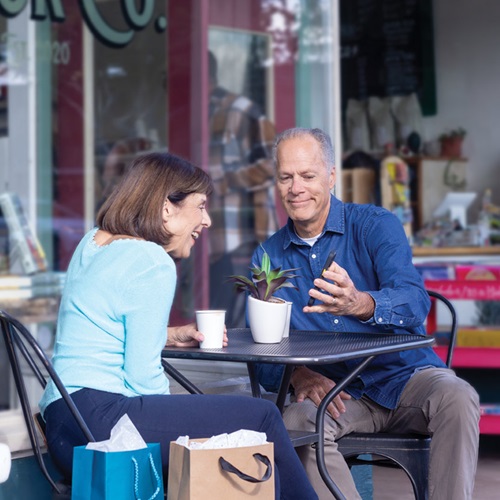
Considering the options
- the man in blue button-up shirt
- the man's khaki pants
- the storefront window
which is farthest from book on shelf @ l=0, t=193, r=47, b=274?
the man's khaki pants

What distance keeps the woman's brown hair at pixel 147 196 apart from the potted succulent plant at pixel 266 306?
0.87 feet

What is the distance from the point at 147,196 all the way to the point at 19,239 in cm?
363

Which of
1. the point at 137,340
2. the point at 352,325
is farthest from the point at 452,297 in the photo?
the point at 137,340

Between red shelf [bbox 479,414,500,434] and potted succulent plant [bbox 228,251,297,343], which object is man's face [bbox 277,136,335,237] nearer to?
potted succulent plant [bbox 228,251,297,343]

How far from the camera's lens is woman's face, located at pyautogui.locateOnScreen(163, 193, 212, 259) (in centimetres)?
248

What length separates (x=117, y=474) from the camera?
2047 mm

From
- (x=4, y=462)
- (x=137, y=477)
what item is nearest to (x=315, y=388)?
(x=137, y=477)

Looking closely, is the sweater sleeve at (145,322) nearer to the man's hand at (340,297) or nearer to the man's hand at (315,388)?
the man's hand at (340,297)

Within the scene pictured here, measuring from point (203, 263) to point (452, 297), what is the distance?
5.74 ft

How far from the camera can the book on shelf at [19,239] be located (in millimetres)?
5840

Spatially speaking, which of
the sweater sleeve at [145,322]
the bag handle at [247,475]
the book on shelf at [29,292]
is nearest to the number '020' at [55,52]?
the book on shelf at [29,292]

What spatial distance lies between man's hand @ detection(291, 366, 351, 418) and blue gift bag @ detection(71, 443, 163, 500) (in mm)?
758

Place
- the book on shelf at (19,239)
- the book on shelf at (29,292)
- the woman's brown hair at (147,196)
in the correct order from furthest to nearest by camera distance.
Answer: the book on shelf at (19,239)
the book on shelf at (29,292)
the woman's brown hair at (147,196)

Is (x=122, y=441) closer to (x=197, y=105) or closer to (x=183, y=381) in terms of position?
(x=183, y=381)
